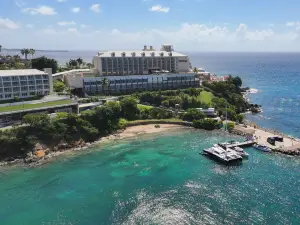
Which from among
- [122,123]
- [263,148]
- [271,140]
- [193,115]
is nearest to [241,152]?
[263,148]

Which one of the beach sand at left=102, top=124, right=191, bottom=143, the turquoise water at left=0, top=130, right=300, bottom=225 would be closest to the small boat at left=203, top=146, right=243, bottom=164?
the turquoise water at left=0, top=130, right=300, bottom=225

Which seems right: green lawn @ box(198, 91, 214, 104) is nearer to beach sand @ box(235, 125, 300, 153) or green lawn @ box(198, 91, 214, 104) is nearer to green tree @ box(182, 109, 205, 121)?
green tree @ box(182, 109, 205, 121)

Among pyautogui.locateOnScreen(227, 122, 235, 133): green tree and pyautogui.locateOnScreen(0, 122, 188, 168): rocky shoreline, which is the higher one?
pyautogui.locateOnScreen(227, 122, 235, 133): green tree

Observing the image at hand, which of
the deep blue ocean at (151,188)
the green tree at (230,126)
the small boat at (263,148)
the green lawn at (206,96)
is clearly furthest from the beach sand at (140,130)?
the green lawn at (206,96)

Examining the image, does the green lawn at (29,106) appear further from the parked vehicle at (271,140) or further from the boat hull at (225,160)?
the parked vehicle at (271,140)

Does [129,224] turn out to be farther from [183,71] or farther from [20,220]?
[183,71]

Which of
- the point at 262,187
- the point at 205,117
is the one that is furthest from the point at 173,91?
the point at 262,187

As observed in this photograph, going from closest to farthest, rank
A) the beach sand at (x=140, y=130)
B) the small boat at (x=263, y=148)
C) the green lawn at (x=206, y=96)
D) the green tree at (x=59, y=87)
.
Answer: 1. the small boat at (x=263, y=148)
2. the beach sand at (x=140, y=130)
3. the green tree at (x=59, y=87)
4. the green lawn at (x=206, y=96)
